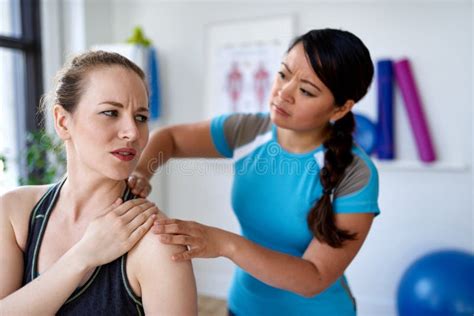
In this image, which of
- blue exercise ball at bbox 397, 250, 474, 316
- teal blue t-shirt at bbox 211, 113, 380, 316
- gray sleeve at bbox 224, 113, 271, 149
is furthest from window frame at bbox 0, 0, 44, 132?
blue exercise ball at bbox 397, 250, 474, 316

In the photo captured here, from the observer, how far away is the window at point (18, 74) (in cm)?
281

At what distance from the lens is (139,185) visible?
1.13 m

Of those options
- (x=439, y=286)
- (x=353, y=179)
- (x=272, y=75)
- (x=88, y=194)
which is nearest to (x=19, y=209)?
(x=88, y=194)

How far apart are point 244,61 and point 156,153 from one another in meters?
1.74

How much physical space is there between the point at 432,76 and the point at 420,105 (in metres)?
0.18

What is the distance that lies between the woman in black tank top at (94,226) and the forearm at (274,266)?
0.44 feet

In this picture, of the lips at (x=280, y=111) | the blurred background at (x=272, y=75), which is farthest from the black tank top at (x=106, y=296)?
the blurred background at (x=272, y=75)

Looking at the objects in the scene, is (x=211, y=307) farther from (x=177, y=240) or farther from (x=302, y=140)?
(x=177, y=240)

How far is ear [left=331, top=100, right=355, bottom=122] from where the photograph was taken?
1.23 m

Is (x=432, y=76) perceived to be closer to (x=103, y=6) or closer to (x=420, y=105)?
(x=420, y=105)

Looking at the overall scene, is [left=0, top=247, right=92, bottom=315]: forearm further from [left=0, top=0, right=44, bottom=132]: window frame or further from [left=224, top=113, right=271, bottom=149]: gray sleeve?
[left=0, top=0, right=44, bottom=132]: window frame

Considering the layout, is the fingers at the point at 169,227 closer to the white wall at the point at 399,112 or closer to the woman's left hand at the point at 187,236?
the woman's left hand at the point at 187,236

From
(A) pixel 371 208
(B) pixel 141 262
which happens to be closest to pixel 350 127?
(A) pixel 371 208

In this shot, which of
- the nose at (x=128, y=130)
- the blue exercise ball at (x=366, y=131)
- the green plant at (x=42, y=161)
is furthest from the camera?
the blue exercise ball at (x=366, y=131)
